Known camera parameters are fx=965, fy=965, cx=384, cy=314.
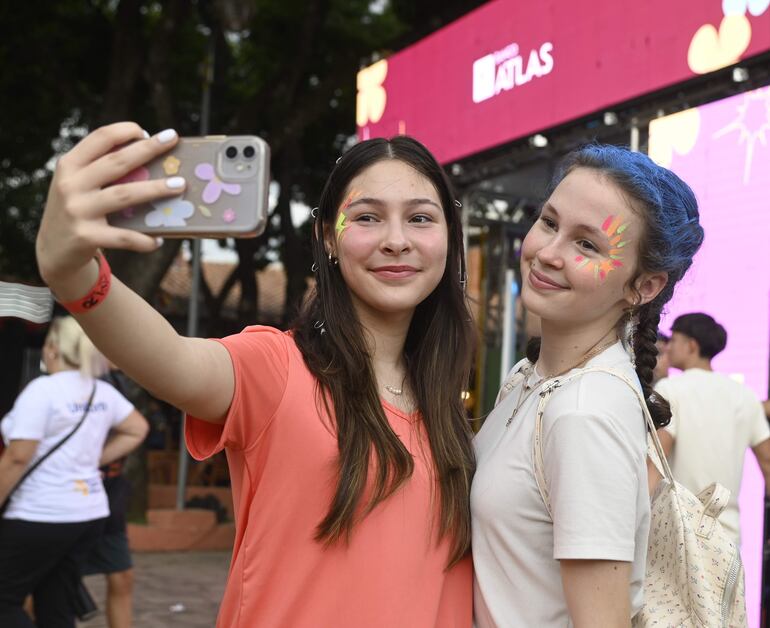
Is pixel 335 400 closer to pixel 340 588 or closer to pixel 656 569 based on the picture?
pixel 340 588

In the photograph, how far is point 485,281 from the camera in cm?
908

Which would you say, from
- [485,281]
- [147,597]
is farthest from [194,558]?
[485,281]

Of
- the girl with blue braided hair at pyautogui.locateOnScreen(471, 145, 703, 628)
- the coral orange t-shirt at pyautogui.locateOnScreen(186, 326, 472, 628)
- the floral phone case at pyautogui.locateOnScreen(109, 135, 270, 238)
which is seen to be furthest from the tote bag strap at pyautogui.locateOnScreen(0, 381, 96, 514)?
the floral phone case at pyautogui.locateOnScreen(109, 135, 270, 238)

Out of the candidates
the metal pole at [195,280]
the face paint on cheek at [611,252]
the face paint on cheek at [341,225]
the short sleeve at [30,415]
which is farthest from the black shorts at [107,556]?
the metal pole at [195,280]

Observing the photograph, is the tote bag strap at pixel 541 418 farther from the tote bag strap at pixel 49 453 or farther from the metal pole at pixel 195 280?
the metal pole at pixel 195 280

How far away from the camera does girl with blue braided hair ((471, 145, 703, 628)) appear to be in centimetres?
159

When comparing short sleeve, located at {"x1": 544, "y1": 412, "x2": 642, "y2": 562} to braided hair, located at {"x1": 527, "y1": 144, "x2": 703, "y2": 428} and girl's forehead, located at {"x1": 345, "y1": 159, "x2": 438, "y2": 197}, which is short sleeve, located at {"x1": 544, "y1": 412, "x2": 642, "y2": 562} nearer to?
braided hair, located at {"x1": 527, "y1": 144, "x2": 703, "y2": 428}

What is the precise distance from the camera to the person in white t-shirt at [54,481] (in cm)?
422

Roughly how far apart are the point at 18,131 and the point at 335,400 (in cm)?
1332

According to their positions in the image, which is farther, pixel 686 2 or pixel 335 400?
pixel 686 2

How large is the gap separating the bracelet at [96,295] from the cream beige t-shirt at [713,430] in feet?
11.8

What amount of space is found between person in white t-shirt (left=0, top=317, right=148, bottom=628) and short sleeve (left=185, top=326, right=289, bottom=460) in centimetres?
277

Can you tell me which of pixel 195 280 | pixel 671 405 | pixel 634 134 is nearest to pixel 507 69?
pixel 634 134

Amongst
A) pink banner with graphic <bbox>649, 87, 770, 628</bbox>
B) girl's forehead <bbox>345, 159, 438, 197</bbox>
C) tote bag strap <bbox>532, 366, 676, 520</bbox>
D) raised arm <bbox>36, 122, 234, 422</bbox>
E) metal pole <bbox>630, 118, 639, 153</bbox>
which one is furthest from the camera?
metal pole <bbox>630, 118, 639, 153</bbox>
